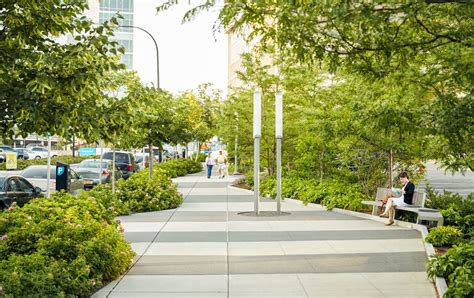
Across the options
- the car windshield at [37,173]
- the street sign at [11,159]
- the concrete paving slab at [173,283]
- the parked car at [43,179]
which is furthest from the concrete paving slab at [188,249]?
the street sign at [11,159]

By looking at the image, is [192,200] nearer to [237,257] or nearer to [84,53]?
[237,257]

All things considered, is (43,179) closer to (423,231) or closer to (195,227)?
(195,227)

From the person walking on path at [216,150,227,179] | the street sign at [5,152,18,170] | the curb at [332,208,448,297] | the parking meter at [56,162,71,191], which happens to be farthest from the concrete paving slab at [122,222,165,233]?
the person walking on path at [216,150,227,179]

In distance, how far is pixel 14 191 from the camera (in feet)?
55.6

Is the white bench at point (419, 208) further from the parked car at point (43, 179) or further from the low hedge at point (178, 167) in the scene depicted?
the low hedge at point (178, 167)

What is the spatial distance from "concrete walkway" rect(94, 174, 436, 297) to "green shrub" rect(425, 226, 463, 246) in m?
0.26

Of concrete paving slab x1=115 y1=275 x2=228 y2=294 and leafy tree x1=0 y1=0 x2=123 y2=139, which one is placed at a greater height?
leafy tree x1=0 y1=0 x2=123 y2=139

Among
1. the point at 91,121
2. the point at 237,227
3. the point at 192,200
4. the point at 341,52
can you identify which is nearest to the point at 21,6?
the point at 91,121

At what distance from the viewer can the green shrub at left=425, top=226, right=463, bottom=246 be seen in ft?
38.2

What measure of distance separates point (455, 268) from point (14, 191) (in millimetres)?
11912

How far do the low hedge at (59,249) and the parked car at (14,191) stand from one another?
20.1ft

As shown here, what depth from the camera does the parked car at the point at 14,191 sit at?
54.2 ft

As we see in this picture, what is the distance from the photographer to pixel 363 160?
65.7ft

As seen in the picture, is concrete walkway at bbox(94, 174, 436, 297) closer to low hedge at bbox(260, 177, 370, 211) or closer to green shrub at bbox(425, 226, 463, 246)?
green shrub at bbox(425, 226, 463, 246)
